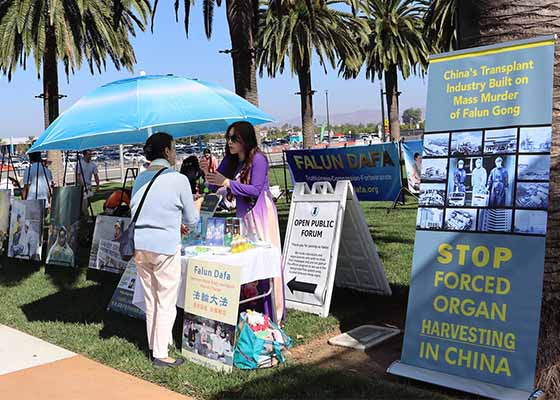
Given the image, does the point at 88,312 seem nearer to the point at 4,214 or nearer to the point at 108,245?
the point at 108,245

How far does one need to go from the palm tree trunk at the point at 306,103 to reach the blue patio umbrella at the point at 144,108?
18532 mm

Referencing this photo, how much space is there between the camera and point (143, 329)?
582cm

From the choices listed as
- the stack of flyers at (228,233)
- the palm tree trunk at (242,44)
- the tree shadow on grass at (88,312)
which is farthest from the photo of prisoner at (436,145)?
the palm tree trunk at (242,44)

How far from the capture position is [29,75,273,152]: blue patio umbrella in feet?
17.1

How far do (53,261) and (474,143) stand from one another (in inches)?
251

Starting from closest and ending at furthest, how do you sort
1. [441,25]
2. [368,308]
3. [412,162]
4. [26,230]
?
1. [368,308]
2. [26,230]
3. [412,162]
4. [441,25]

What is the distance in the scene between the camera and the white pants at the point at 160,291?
15.1 ft

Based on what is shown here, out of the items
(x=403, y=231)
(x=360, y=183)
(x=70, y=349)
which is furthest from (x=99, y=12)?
(x=70, y=349)

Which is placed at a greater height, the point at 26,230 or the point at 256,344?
the point at 26,230

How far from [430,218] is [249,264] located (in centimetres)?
149

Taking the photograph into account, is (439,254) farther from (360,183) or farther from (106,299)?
(360,183)

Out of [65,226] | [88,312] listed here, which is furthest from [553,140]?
[65,226]

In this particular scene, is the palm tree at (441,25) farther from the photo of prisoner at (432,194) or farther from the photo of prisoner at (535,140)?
the photo of prisoner at (535,140)

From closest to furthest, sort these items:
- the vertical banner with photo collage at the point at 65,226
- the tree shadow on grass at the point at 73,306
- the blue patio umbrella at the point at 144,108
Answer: the blue patio umbrella at the point at 144,108
the tree shadow on grass at the point at 73,306
the vertical banner with photo collage at the point at 65,226
